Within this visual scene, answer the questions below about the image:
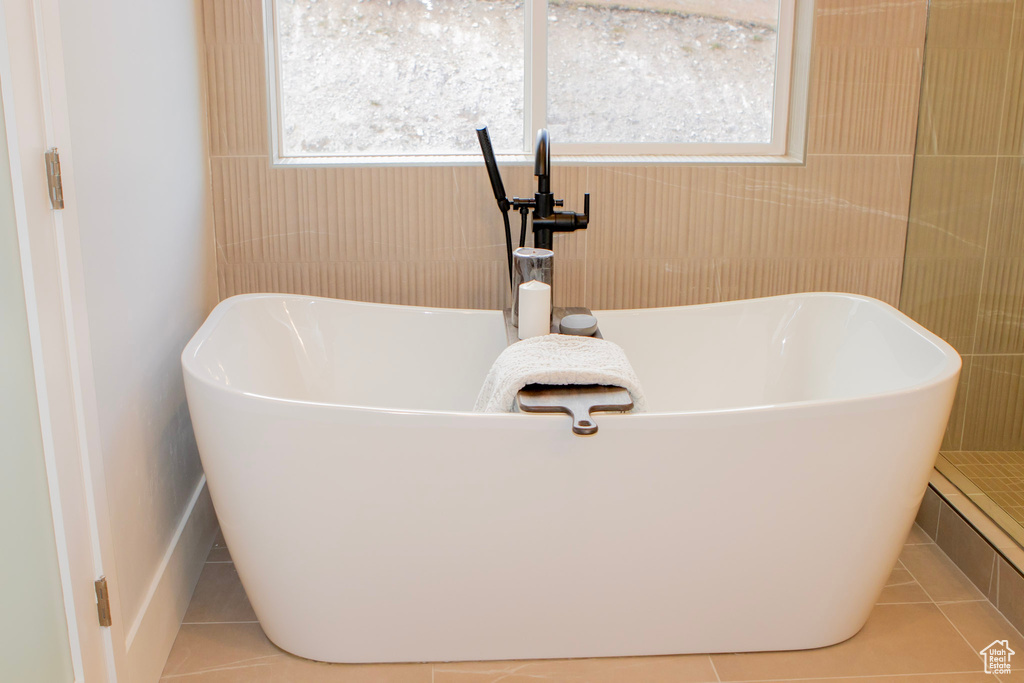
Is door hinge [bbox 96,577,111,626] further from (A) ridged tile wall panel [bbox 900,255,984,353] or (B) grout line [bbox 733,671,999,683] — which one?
(A) ridged tile wall panel [bbox 900,255,984,353]

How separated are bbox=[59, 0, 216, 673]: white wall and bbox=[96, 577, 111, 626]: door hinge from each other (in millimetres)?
83

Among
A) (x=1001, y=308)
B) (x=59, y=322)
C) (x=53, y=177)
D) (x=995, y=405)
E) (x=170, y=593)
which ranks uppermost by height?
(x=53, y=177)

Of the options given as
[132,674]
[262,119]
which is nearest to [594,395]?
[132,674]

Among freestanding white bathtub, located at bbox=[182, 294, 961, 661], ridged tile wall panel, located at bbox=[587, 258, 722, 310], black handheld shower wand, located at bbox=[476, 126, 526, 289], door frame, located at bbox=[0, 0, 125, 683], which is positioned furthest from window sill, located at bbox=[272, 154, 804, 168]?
door frame, located at bbox=[0, 0, 125, 683]

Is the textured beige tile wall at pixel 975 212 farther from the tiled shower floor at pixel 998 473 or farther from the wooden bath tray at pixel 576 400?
the wooden bath tray at pixel 576 400

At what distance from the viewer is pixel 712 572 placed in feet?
6.00

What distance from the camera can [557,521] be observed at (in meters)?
1.75

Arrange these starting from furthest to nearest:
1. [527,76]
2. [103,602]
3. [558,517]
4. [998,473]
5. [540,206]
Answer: [527,76] → [998,473] → [540,206] → [558,517] → [103,602]

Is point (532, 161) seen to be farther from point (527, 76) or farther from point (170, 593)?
point (170, 593)

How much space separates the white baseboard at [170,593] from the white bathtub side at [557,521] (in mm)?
206

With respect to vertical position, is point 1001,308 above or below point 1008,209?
below

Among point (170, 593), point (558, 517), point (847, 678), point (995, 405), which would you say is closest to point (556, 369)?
point (558, 517)

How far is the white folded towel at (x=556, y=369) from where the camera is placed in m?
1.80

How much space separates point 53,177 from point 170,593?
3.34 feet
